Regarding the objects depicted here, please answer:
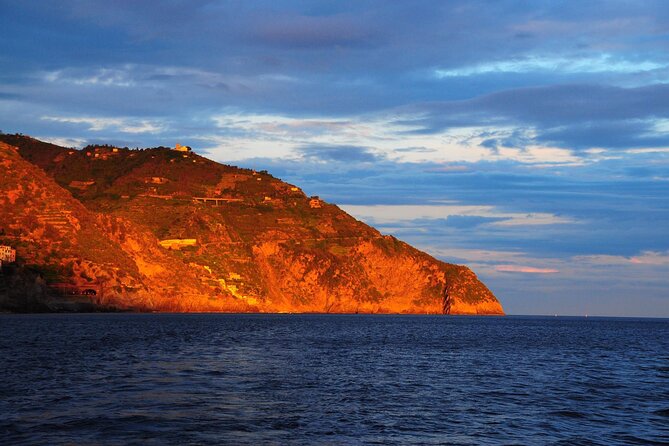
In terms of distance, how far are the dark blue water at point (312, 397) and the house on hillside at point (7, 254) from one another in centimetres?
7425

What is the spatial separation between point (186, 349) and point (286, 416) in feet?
135

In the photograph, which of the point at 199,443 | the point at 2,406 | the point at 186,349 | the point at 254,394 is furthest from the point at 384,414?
the point at 186,349

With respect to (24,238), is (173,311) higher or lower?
lower

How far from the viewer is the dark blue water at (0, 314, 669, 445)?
31125 millimetres

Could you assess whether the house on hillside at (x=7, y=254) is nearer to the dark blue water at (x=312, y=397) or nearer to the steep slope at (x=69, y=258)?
the steep slope at (x=69, y=258)

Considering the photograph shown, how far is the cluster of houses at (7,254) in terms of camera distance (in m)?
145

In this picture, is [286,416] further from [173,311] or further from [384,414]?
[173,311]

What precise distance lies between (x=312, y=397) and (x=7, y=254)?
Result: 401 ft

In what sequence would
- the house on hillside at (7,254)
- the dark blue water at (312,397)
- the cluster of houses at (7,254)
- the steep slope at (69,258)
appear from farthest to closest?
the steep slope at (69,258)
the house on hillside at (7,254)
the cluster of houses at (7,254)
the dark blue water at (312,397)

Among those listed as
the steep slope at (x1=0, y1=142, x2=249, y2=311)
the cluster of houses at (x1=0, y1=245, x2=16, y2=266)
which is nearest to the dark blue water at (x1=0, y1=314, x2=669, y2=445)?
the cluster of houses at (x1=0, y1=245, x2=16, y2=266)

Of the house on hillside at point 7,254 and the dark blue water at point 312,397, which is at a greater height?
the house on hillside at point 7,254

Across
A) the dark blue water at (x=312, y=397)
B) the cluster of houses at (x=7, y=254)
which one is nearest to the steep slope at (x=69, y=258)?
the cluster of houses at (x=7, y=254)

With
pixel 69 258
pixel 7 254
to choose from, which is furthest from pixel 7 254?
pixel 69 258

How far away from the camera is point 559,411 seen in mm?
39875
